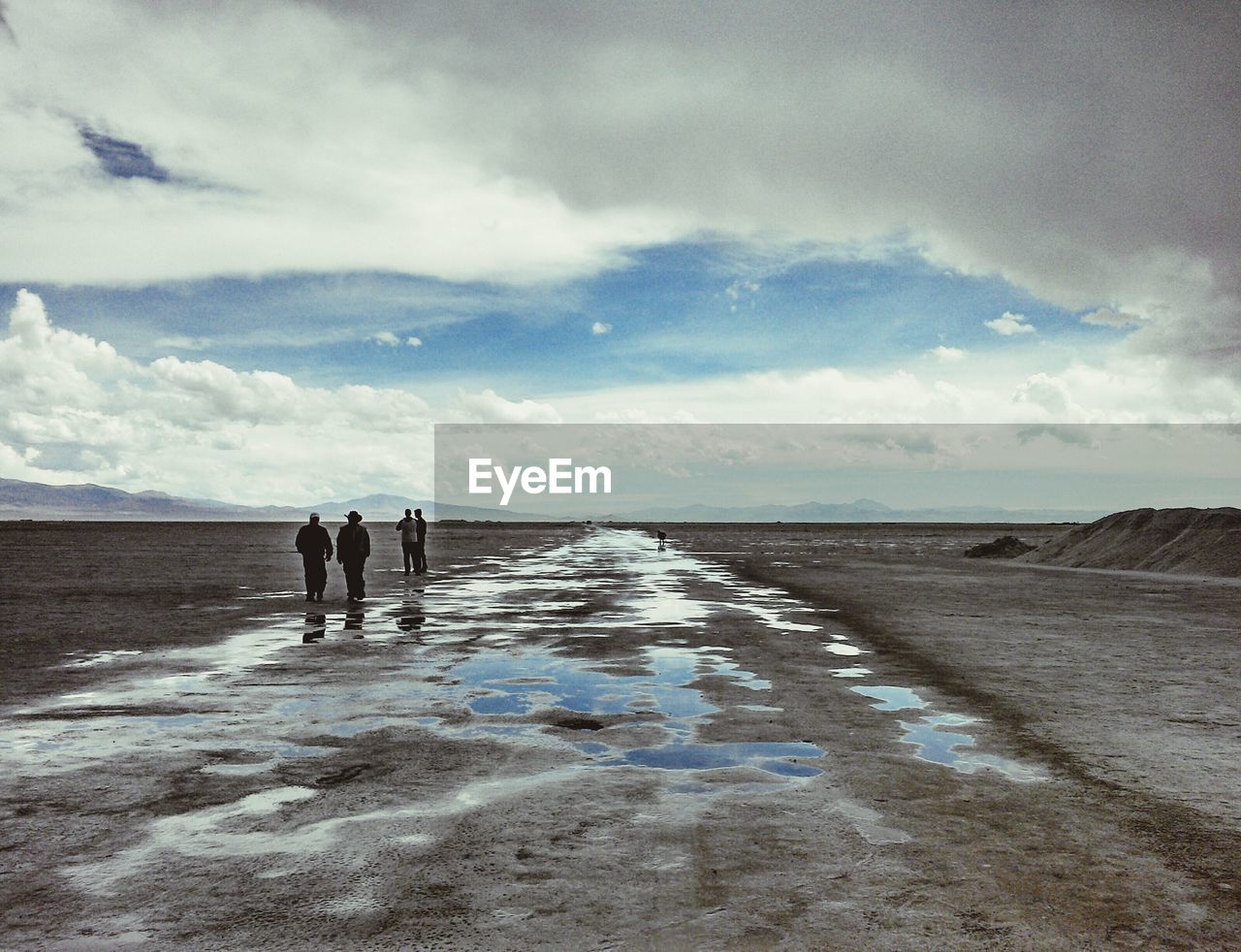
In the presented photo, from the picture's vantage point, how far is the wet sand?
13.6 ft

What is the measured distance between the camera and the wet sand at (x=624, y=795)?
13.6 ft

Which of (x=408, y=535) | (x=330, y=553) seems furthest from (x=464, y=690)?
(x=408, y=535)

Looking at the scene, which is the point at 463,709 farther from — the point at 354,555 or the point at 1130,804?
the point at 354,555

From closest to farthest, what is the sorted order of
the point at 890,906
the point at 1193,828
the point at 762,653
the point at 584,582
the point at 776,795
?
the point at 890,906 → the point at 1193,828 → the point at 776,795 → the point at 762,653 → the point at 584,582

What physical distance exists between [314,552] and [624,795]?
16037 millimetres

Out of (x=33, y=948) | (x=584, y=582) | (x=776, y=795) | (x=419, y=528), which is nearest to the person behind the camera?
(x=33, y=948)

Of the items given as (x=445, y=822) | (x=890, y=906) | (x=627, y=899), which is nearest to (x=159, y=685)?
(x=445, y=822)

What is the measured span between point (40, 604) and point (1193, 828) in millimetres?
21230

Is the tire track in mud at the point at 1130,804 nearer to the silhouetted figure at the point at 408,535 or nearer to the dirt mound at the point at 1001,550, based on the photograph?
the silhouetted figure at the point at 408,535

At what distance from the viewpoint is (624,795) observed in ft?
19.9

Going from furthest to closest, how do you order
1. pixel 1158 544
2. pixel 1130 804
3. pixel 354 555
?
1. pixel 1158 544
2. pixel 354 555
3. pixel 1130 804

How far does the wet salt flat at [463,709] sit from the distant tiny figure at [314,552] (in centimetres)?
360

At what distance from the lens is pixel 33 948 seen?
3.88 meters

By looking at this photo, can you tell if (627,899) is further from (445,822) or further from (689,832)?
(445,822)
